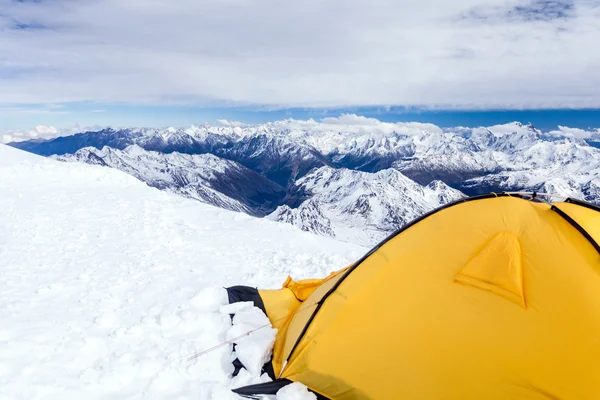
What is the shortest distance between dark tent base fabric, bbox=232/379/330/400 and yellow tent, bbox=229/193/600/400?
0.03 m

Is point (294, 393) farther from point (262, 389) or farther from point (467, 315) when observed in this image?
point (467, 315)

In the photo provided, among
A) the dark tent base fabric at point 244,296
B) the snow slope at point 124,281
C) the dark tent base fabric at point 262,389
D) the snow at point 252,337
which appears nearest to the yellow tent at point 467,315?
the dark tent base fabric at point 262,389

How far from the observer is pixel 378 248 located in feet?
24.0

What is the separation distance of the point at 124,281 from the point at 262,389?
6516mm

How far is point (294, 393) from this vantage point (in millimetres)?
5906

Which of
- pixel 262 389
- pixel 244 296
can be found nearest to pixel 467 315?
pixel 262 389

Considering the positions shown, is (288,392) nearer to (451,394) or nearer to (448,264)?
(451,394)

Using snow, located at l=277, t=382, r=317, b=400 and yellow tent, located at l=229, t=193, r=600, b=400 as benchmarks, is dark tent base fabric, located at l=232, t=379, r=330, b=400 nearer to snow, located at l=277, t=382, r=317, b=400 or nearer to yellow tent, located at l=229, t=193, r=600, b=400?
yellow tent, located at l=229, t=193, r=600, b=400

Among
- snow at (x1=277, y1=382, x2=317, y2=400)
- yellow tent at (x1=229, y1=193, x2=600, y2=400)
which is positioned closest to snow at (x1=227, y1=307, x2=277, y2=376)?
yellow tent at (x1=229, y1=193, x2=600, y2=400)

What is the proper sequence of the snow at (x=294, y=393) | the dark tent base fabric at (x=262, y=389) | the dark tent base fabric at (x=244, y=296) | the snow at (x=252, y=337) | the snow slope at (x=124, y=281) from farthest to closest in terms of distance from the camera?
the dark tent base fabric at (x=244, y=296), the snow at (x=252, y=337), the snow slope at (x=124, y=281), the dark tent base fabric at (x=262, y=389), the snow at (x=294, y=393)

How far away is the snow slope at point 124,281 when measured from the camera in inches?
263

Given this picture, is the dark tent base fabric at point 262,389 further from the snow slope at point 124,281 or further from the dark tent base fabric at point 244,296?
the dark tent base fabric at point 244,296

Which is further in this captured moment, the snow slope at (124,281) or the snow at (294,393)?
the snow slope at (124,281)

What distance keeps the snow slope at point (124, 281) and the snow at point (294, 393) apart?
3.51 ft
